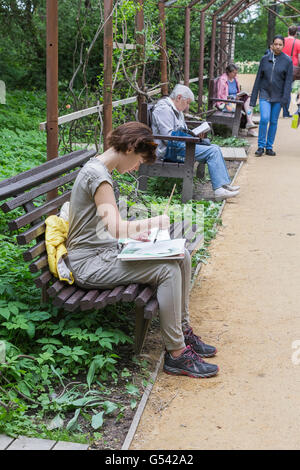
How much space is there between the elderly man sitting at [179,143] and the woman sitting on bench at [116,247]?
11.6 ft

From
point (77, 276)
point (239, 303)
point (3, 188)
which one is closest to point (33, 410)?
point (77, 276)

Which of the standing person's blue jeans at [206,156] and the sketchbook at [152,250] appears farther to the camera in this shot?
the standing person's blue jeans at [206,156]

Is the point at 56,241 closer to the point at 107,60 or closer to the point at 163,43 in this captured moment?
the point at 107,60

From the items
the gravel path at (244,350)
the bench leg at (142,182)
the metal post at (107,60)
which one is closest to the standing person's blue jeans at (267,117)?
the gravel path at (244,350)

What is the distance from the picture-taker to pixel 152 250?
12.4 ft

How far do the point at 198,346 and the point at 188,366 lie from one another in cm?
27

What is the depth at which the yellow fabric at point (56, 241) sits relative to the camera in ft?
12.4

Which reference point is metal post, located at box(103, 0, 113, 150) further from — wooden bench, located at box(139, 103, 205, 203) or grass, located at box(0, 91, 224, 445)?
grass, located at box(0, 91, 224, 445)

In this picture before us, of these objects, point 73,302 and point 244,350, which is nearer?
point 73,302

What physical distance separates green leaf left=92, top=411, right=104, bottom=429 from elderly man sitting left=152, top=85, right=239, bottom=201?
468 centimetres

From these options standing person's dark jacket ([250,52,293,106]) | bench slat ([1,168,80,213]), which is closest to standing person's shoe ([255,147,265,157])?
standing person's dark jacket ([250,52,293,106])

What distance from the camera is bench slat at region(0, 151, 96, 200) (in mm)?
3725

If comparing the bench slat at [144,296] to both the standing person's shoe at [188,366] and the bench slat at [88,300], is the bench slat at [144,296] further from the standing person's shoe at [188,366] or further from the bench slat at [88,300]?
the standing person's shoe at [188,366]

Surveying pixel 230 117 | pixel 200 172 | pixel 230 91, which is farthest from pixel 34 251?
pixel 230 91
